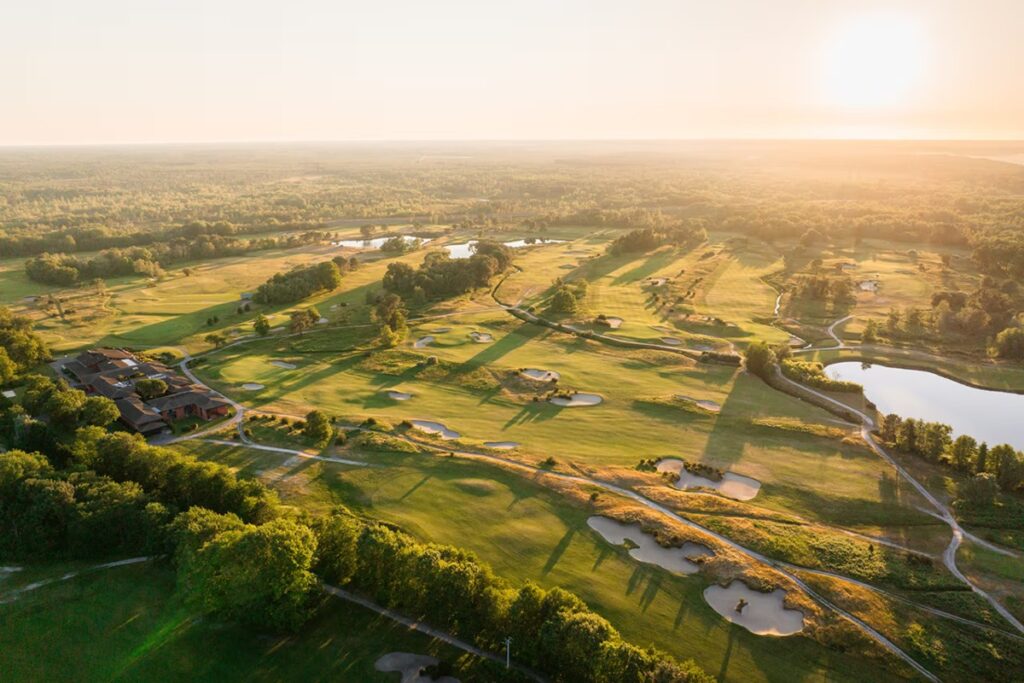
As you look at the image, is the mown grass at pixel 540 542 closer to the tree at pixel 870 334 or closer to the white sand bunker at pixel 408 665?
the white sand bunker at pixel 408 665

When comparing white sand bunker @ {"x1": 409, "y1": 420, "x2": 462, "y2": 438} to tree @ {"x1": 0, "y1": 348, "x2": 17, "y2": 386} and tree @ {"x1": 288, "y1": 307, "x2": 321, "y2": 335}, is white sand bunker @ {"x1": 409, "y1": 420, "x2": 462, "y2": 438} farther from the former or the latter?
tree @ {"x1": 0, "y1": 348, "x2": 17, "y2": 386}

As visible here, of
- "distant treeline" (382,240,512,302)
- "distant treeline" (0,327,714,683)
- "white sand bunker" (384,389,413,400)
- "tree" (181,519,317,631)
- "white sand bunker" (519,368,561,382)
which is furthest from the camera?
"distant treeline" (382,240,512,302)

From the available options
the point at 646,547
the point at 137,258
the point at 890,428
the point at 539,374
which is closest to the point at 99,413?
the point at 539,374

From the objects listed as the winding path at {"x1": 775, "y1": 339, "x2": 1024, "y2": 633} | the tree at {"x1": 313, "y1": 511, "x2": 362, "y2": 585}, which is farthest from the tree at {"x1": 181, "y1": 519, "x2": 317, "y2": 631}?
the winding path at {"x1": 775, "y1": 339, "x2": 1024, "y2": 633}

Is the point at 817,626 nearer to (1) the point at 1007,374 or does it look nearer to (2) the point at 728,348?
(2) the point at 728,348

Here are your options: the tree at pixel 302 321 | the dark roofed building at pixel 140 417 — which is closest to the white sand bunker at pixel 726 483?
the dark roofed building at pixel 140 417

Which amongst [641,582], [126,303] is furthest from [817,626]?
[126,303]

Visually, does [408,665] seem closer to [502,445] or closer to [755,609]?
Result: [755,609]
